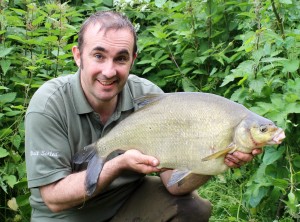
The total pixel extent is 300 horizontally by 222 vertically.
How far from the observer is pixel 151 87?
3.57m

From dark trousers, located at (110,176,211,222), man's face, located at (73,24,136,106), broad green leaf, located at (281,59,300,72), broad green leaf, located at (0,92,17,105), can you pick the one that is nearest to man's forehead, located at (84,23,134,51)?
man's face, located at (73,24,136,106)

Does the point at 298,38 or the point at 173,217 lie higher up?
the point at 298,38

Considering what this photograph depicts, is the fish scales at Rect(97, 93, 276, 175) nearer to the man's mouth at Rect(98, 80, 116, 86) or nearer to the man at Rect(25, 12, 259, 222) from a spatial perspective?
the man at Rect(25, 12, 259, 222)

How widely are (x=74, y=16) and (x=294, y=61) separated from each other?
2142 mm

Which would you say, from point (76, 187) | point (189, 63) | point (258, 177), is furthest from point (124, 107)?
point (189, 63)

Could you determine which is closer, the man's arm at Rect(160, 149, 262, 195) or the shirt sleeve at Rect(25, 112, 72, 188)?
the man's arm at Rect(160, 149, 262, 195)

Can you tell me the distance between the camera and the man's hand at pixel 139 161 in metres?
2.96

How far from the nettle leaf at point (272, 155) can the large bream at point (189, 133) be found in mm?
900

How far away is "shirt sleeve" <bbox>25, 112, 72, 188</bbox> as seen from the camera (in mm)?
3170

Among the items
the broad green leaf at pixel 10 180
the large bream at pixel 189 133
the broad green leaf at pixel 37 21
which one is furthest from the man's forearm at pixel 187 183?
the broad green leaf at pixel 37 21

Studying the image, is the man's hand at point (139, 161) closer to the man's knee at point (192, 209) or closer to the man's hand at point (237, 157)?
the man's hand at point (237, 157)

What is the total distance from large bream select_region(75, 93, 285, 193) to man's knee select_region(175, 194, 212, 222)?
1.72ft

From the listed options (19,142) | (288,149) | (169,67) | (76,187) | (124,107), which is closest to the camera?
(76,187)

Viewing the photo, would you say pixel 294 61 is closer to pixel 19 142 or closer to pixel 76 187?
pixel 76 187
